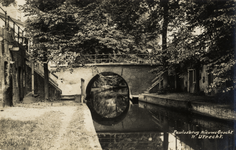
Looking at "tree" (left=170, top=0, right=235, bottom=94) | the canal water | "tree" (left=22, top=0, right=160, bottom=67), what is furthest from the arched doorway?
"tree" (left=170, top=0, right=235, bottom=94)

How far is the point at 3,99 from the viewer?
31.1ft

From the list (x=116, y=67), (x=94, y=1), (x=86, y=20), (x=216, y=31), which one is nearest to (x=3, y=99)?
(x=86, y=20)

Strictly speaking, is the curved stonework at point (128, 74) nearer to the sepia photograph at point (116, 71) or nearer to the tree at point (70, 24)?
the sepia photograph at point (116, 71)

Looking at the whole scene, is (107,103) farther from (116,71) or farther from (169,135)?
(169,135)

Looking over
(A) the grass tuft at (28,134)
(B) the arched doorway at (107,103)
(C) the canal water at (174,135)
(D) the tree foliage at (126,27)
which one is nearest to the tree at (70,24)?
(D) the tree foliage at (126,27)

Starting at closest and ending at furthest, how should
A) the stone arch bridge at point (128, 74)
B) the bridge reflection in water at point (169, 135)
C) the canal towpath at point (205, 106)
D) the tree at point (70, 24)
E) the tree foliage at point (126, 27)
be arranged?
the bridge reflection in water at point (169, 135) → the canal towpath at point (205, 106) → the tree foliage at point (126, 27) → the tree at point (70, 24) → the stone arch bridge at point (128, 74)

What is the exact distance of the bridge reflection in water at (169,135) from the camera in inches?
262

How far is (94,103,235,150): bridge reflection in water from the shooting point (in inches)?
262

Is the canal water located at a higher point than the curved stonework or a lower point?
lower

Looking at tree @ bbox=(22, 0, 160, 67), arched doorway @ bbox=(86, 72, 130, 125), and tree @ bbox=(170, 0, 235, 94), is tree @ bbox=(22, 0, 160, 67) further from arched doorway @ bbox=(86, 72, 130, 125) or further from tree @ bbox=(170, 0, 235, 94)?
tree @ bbox=(170, 0, 235, 94)

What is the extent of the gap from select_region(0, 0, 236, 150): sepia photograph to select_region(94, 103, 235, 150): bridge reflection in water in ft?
0.12

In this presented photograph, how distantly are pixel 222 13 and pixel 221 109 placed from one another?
→ 379cm

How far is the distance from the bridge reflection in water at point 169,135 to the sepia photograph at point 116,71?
0.04 metres

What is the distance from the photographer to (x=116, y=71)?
832 inches
